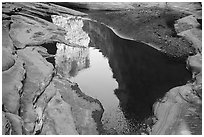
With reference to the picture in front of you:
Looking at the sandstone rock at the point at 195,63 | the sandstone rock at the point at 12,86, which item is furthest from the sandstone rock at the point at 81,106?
the sandstone rock at the point at 195,63

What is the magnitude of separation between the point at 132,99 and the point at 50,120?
204 inches

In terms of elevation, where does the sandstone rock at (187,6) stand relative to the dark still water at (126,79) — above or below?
above

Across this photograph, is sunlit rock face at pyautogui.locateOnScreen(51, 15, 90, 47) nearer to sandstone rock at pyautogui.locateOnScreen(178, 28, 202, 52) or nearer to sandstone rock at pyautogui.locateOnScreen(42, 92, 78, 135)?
sandstone rock at pyautogui.locateOnScreen(178, 28, 202, 52)

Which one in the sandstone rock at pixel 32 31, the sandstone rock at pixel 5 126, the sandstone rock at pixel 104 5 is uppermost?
the sandstone rock at pixel 104 5

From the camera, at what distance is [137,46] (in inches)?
1057

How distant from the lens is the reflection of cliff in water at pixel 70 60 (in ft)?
73.1

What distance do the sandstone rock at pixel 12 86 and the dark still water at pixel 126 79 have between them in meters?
4.00

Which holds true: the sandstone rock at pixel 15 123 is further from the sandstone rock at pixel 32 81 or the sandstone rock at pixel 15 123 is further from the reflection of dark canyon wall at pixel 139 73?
the reflection of dark canyon wall at pixel 139 73

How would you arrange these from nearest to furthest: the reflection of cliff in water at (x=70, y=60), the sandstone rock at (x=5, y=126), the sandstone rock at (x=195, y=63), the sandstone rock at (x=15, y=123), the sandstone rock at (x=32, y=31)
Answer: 1. the sandstone rock at (x=5, y=126)
2. the sandstone rock at (x=15, y=123)
3. the sandstone rock at (x=195, y=63)
4. the reflection of cliff in water at (x=70, y=60)
5. the sandstone rock at (x=32, y=31)

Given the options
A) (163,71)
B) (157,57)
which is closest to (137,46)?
(157,57)

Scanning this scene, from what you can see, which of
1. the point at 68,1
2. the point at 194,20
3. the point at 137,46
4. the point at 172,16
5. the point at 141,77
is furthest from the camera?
the point at 68,1

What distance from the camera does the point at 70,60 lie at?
24875 millimetres

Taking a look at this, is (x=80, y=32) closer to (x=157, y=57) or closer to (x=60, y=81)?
(x=157, y=57)

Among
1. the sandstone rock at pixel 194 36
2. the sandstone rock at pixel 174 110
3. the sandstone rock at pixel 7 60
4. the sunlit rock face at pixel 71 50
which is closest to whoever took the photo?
the sandstone rock at pixel 174 110
